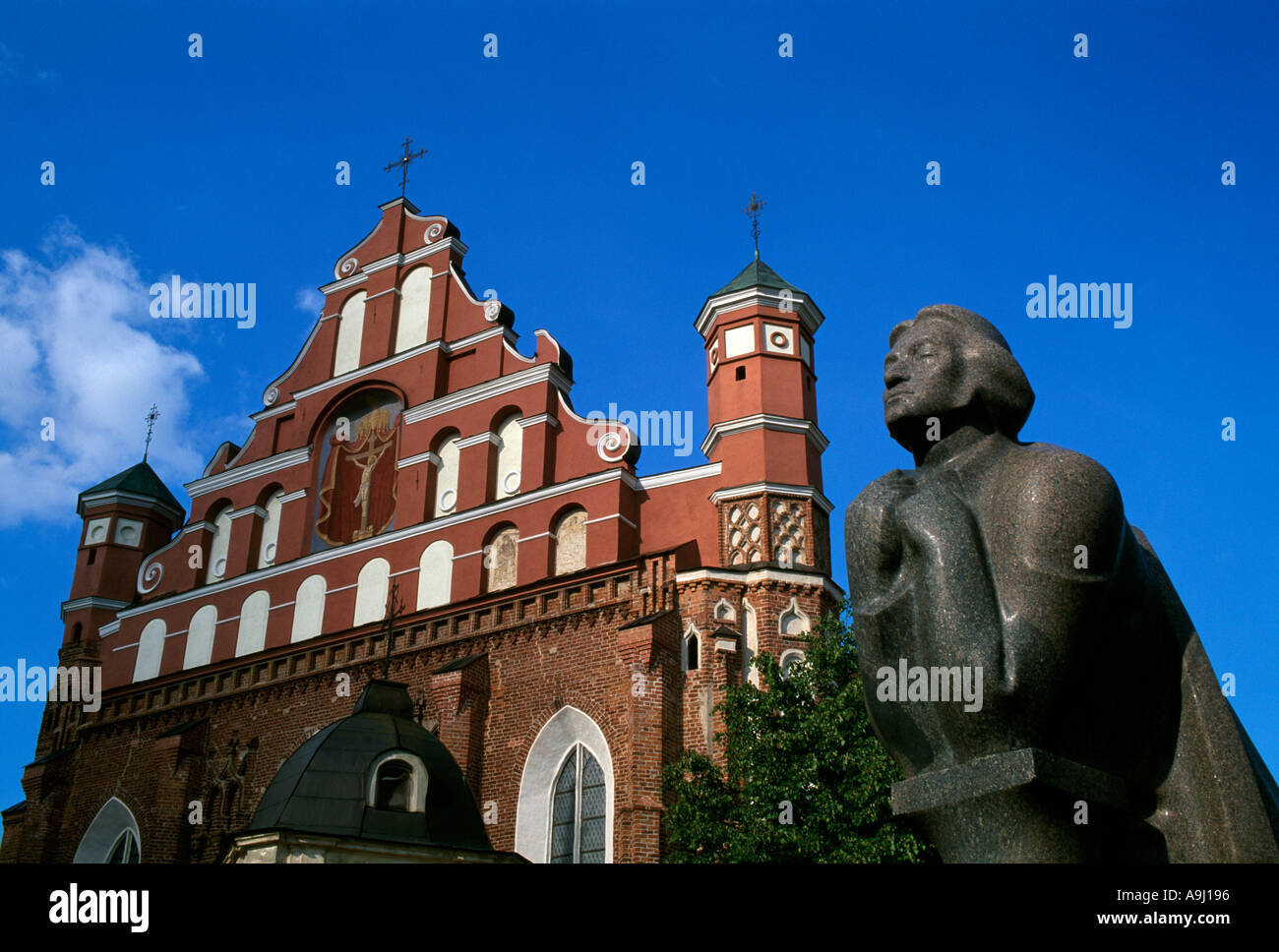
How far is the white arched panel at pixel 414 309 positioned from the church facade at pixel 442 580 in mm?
71

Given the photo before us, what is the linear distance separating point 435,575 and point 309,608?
3.45m

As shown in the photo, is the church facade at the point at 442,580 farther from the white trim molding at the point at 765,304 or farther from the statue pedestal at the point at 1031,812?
the statue pedestal at the point at 1031,812

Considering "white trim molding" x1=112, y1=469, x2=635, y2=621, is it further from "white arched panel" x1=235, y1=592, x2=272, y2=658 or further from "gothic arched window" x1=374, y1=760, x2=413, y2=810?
"gothic arched window" x1=374, y1=760, x2=413, y2=810

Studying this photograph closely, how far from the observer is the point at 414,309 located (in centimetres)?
2694

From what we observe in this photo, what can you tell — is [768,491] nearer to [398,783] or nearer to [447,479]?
[447,479]

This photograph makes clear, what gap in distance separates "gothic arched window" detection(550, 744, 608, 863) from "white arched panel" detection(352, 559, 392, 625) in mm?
5968

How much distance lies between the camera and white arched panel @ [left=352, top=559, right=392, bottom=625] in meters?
23.6

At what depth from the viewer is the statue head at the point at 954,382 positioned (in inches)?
214

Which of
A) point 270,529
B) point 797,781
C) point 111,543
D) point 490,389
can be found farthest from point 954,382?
point 111,543

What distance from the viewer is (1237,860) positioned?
15.3 ft

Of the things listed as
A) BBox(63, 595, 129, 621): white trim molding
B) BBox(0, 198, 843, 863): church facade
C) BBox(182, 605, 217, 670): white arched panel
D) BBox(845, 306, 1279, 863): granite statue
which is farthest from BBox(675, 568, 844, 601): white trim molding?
BBox(63, 595, 129, 621): white trim molding
